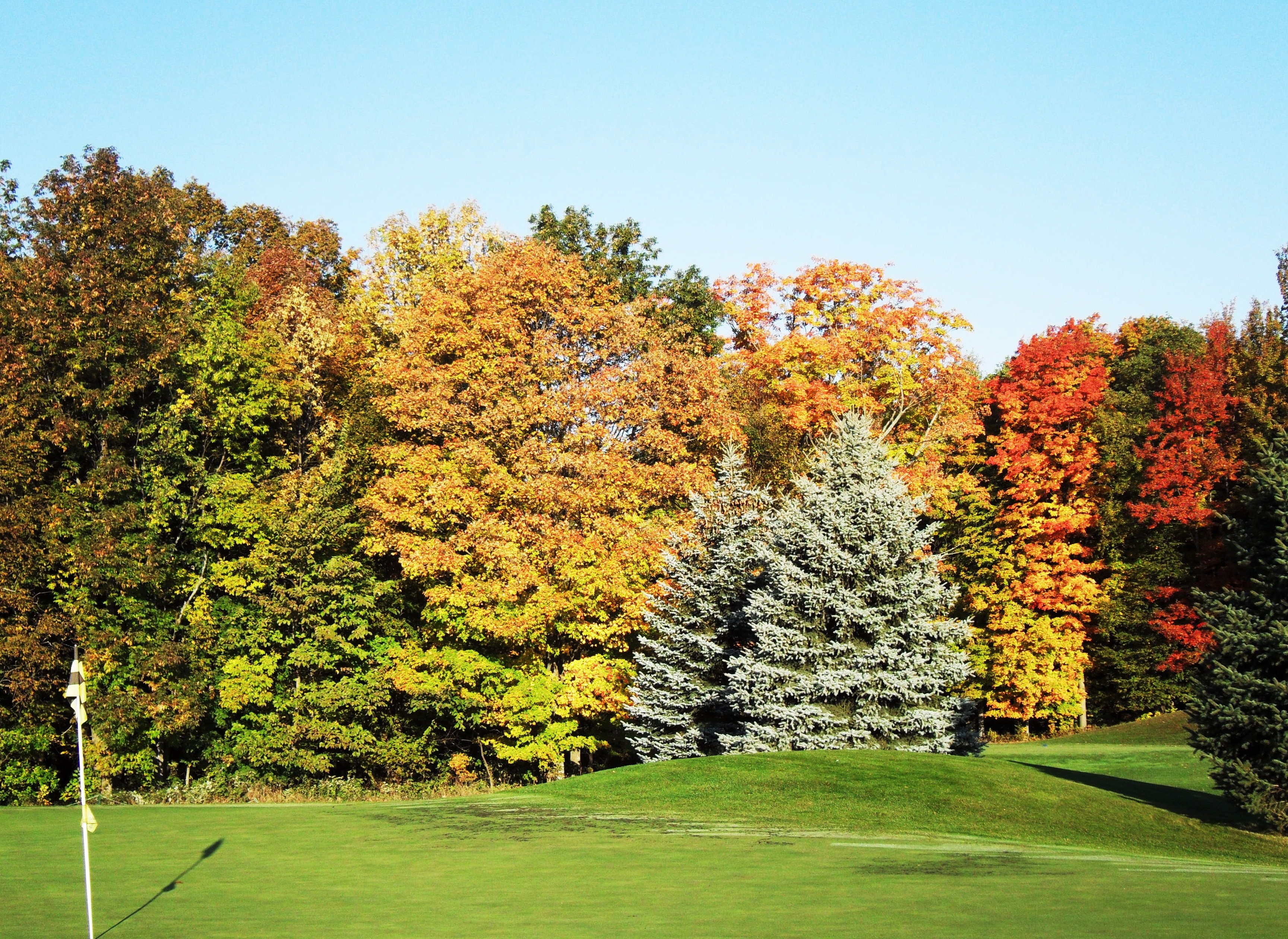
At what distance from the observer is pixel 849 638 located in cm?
2714

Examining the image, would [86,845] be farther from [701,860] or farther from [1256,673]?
[1256,673]

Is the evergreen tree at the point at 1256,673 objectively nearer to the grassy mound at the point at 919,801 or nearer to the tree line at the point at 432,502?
the grassy mound at the point at 919,801

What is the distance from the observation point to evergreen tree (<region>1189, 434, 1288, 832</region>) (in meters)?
19.7

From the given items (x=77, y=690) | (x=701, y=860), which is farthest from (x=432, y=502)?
(x=77, y=690)

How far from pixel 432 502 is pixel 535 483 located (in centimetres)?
329

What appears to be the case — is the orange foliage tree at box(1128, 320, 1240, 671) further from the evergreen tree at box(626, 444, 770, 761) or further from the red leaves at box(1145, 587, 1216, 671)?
the evergreen tree at box(626, 444, 770, 761)

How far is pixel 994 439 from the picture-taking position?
4809cm

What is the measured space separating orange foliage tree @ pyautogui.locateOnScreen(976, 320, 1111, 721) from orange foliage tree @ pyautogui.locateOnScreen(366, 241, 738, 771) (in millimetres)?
16729

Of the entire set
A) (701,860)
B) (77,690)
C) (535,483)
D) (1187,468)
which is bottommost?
(701,860)

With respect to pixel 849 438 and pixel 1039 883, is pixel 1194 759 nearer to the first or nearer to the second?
pixel 849 438

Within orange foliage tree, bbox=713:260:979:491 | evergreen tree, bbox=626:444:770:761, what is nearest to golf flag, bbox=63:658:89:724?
evergreen tree, bbox=626:444:770:761

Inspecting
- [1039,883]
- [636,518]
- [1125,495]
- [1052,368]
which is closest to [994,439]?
[1052,368]

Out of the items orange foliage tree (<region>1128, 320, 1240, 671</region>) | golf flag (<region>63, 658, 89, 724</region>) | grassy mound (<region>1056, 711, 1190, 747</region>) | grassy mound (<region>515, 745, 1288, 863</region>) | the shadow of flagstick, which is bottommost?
grassy mound (<region>1056, 711, 1190, 747</region>)

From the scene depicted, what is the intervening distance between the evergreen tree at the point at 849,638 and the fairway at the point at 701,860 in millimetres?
2107
